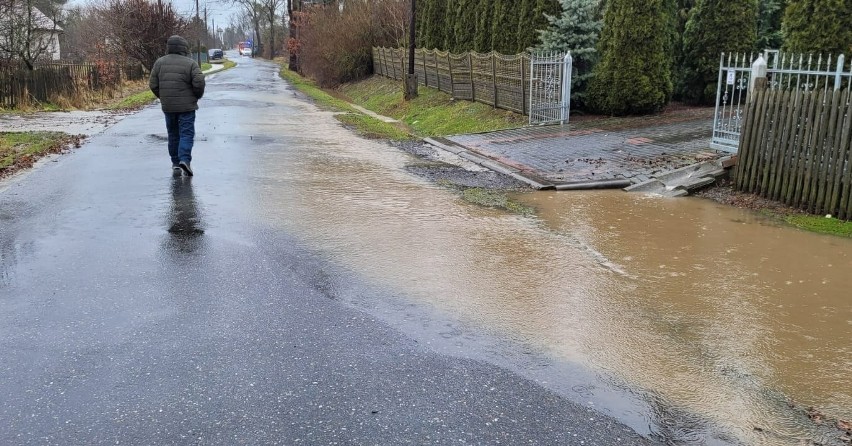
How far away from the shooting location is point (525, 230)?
6820mm

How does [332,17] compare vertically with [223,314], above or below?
above

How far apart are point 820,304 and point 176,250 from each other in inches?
209

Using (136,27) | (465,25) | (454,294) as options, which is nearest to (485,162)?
(454,294)

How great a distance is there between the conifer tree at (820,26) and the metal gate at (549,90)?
15.9ft

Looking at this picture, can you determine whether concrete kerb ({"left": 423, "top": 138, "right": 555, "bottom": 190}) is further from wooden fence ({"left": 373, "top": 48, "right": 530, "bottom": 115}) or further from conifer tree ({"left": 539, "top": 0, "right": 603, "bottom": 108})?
conifer tree ({"left": 539, "top": 0, "right": 603, "bottom": 108})

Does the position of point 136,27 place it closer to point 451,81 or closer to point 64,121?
point 64,121

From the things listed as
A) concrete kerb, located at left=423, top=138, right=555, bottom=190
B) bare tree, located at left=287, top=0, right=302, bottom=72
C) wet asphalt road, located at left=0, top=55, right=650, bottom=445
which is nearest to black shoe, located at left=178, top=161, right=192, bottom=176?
wet asphalt road, located at left=0, top=55, right=650, bottom=445

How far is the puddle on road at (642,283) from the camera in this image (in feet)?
11.8

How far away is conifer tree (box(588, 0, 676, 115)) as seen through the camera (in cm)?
1455

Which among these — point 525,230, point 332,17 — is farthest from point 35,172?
point 332,17

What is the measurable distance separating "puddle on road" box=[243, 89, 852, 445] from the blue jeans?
133 cm

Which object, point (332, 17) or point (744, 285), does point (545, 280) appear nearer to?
point (744, 285)

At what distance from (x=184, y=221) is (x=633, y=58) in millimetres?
11395

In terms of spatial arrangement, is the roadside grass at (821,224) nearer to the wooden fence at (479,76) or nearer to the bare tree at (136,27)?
the wooden fence at (479,76)
